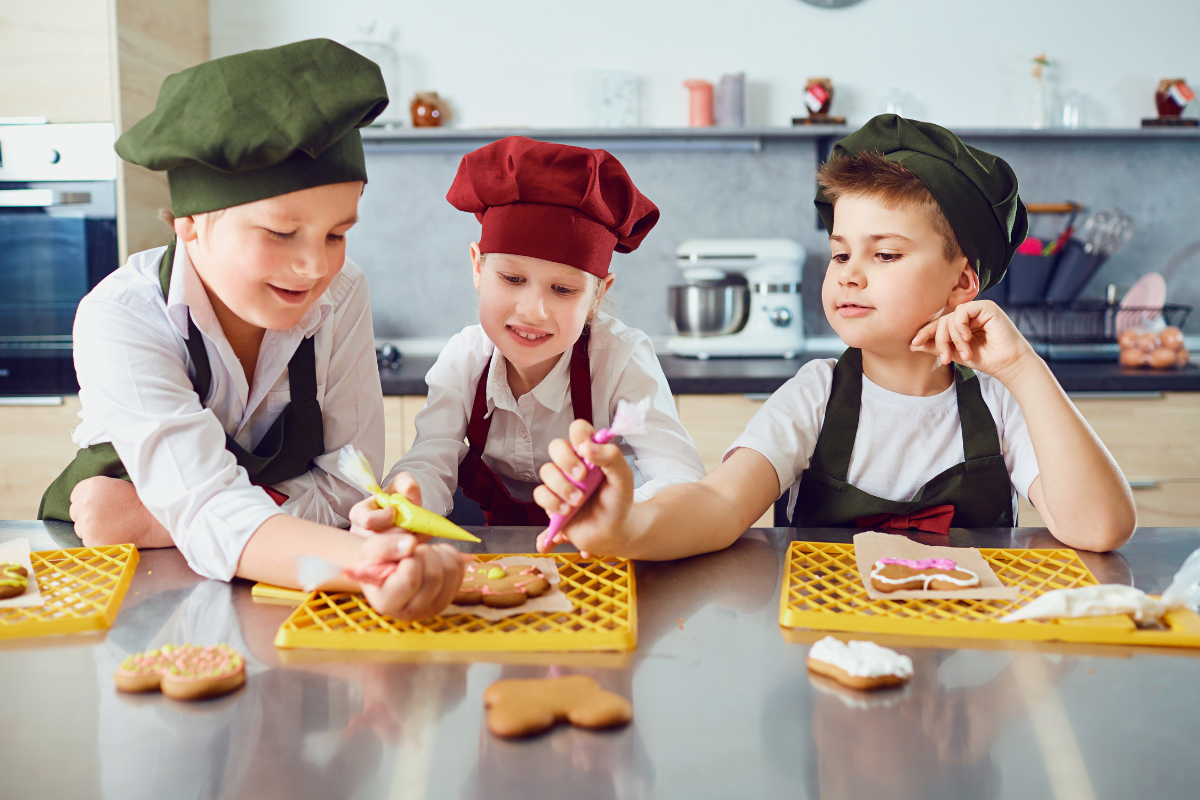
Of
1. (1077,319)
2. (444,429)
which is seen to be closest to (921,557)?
(444,429)

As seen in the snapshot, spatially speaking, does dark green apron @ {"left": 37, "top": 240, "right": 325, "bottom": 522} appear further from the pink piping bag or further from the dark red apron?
the pink piping bag

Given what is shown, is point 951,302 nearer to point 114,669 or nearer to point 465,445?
point 465,445

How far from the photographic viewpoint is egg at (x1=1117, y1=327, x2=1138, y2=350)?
258 cm

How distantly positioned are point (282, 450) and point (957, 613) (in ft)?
2.51

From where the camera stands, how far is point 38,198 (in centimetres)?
246

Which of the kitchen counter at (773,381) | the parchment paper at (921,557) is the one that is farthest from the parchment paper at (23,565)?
the kitchen counter at (773,381)

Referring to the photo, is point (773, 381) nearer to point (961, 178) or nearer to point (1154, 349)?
point (1154, 349)

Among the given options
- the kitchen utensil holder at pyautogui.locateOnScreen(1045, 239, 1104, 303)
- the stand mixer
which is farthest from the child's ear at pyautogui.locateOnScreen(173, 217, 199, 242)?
the kitchen utensil holder at pyautogui.locateOnScreen(1045, 239, 1104, 303)

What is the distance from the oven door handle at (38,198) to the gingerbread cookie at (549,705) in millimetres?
2416

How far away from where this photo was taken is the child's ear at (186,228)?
3.14 ft

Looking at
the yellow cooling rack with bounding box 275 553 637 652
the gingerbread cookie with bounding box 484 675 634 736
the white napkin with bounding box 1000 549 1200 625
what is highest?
the white napkin with bounding box 1000 549 1200 625

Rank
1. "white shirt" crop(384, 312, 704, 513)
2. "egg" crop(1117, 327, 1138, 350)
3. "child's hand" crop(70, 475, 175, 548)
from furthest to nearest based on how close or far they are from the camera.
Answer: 1. "egg" crop(1117, 327, 1138, 350)
2. "white shirt" crop(384, 312, 704, 513)
3. "child's hand" crop(70, 475, 175, 548)

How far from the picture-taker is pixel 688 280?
2750 millimetres

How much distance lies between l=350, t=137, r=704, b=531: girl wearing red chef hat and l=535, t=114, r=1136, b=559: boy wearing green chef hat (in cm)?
16
